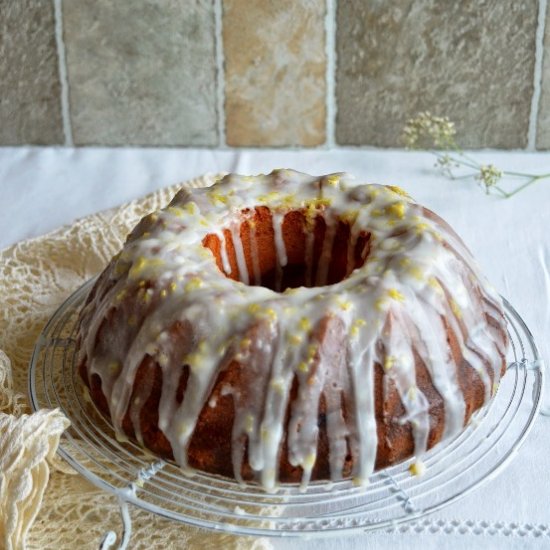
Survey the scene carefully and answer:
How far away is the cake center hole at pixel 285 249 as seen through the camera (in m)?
1.36

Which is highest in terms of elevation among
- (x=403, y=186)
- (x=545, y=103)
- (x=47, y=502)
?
(x=545, y=103)

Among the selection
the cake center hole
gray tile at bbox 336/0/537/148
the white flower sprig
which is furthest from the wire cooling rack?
gray tile at bbox 336/0/537/148

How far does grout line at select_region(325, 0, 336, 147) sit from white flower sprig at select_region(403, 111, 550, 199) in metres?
0.16

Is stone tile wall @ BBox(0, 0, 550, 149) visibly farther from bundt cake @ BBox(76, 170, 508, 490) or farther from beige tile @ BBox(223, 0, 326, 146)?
bundt cake @ BBox(76, 170, 508, 490)

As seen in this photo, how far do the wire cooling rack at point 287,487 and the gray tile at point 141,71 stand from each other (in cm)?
94

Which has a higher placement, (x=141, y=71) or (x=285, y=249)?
(x=141, y=71)

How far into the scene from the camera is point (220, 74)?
2.11m

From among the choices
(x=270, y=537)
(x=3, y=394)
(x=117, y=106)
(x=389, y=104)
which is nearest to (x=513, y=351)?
(x=270, y=537)

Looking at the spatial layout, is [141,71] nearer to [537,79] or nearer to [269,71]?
[269,71]

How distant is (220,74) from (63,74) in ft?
1.14

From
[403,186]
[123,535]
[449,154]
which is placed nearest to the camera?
[123,535]

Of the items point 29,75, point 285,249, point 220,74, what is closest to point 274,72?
point 220,74

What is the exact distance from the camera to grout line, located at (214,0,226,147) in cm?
204

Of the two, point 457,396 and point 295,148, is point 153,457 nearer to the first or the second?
point 457,396
